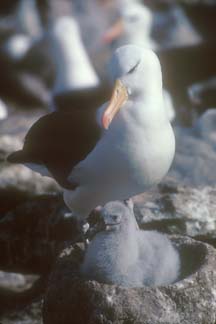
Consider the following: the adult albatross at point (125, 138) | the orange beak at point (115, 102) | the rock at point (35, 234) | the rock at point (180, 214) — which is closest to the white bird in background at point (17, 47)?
the rock at point (35, 234)

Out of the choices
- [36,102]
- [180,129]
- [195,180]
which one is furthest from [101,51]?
[195,180]

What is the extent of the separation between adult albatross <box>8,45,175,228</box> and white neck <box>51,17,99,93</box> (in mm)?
3461

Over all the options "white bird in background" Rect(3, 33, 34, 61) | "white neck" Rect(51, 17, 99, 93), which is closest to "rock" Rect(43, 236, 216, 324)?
"white neck" Rect(51, 17, 99, 93)

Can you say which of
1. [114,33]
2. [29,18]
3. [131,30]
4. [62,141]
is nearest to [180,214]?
[62,141]

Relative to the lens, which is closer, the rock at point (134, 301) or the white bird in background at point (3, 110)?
the rock at point (134, 301)

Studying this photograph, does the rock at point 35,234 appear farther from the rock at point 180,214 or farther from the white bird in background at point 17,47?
the white bird in background at point 17,47

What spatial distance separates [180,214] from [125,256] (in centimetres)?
77

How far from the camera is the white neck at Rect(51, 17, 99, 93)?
25.2 ft

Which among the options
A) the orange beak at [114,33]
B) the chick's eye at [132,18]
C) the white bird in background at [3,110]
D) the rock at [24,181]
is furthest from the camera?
Answer: the chick's eye at [132,18]

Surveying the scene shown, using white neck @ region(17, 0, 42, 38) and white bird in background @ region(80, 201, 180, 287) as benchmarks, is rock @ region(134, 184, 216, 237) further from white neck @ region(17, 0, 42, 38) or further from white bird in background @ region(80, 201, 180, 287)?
white neck @ region(17, 0, 42, 38)

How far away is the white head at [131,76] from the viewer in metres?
3.73

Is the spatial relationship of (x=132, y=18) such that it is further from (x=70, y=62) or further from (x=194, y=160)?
(x=194, y=160)

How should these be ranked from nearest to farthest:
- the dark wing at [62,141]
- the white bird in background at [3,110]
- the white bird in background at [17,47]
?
the dark wing at [62,141]
the white bird in background at [3,110]
the white bird in background at [17,47]

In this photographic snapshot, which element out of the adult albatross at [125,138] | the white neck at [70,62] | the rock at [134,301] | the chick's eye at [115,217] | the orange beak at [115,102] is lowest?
the white neck at [70,62]
